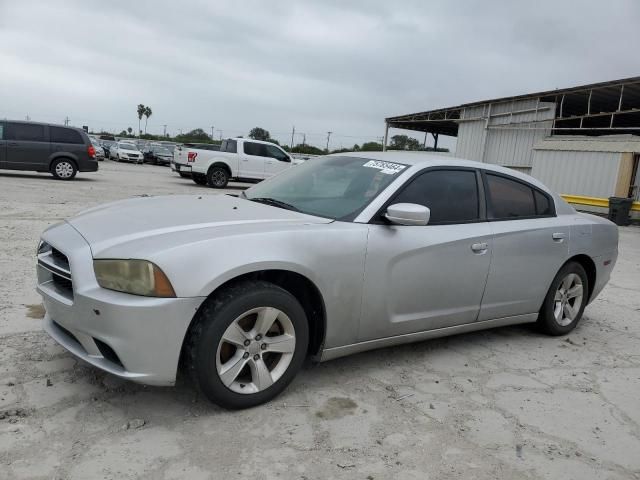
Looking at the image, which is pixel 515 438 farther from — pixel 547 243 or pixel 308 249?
pixel 547 243

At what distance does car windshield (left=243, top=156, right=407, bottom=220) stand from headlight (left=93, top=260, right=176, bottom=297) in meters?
1.19

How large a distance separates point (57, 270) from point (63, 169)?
1470 centimetres

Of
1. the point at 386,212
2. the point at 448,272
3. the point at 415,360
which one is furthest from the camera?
the point at 415,360

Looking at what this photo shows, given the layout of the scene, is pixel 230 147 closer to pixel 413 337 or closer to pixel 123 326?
pixel 413 337

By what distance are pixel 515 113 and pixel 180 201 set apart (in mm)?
21177

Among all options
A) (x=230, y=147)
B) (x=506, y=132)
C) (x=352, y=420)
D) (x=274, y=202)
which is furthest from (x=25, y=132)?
(x=506, y=132)

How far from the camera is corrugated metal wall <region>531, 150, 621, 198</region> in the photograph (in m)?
18.3

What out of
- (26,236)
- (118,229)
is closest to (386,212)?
(118,229)

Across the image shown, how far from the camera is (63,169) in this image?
52.5 ft

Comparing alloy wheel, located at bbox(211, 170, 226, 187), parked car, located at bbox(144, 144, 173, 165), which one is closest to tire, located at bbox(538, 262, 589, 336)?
alloy wheel, located at bbox(211, 170, 226, 187)

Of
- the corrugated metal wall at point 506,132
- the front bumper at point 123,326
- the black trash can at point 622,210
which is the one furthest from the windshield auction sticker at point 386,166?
the corrugated metal wall at point 506,132

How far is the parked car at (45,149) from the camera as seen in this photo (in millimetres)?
15195

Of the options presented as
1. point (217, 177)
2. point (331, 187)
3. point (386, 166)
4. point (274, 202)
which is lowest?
point (217, 177)

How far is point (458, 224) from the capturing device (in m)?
3.83
